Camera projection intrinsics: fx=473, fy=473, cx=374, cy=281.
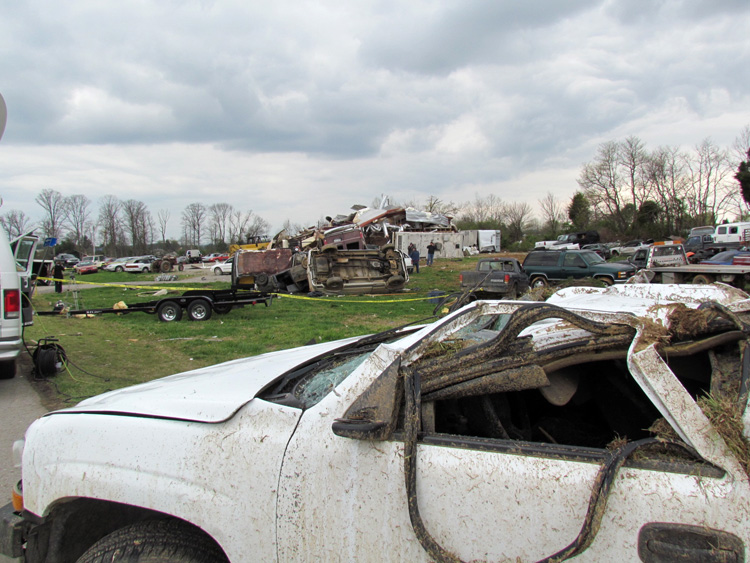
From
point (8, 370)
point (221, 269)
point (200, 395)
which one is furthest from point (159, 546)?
point (221, 269)

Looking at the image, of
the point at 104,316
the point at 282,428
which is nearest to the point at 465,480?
the point at 282,428

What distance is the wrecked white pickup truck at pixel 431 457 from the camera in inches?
51.2

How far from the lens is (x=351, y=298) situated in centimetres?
1620

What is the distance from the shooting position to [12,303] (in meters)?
5.83

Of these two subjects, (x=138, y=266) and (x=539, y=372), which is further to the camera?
(x=138, y=266)

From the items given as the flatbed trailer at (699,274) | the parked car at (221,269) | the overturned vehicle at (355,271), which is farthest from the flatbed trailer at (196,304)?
the parked car at (221,269)

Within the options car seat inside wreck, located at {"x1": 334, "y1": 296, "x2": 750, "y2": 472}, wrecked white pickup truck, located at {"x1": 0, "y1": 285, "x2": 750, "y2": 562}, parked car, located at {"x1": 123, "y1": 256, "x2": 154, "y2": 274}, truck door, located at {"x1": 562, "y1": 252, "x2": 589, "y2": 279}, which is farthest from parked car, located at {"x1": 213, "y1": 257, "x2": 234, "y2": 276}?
car seat inside wreck, located at {"x1": 334, "y1": 296, "x2": 750, "y2": 472}

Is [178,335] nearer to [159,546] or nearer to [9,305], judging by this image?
[9,305]

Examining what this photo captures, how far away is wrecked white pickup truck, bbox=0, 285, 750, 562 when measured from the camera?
4.26ft

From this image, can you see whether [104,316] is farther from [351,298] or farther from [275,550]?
[275,550]

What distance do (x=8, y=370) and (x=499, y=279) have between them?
12829mm

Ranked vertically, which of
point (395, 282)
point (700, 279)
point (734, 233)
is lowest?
point (395, 282)

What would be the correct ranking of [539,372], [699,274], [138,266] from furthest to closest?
[138,266] < [699,274] < [539,372]

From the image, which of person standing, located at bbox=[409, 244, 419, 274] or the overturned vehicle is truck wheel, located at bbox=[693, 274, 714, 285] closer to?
the overturned vehicle
